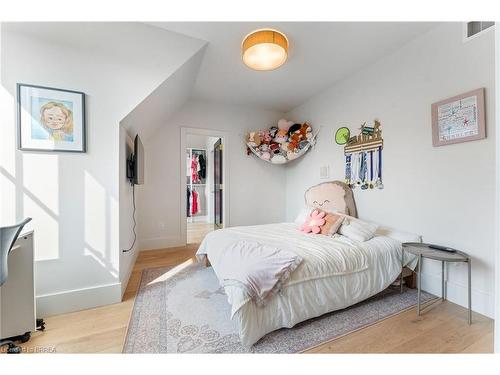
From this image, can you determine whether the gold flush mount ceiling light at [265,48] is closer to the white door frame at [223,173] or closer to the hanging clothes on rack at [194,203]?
the white door frame at [223,173]

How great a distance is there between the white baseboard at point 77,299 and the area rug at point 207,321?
226 millimetres

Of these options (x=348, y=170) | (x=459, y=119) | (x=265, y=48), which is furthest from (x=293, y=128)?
(x=459, y=119)

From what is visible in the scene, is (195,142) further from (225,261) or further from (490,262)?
(490,262)

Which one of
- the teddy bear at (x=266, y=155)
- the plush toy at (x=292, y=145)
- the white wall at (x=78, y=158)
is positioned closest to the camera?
the white wall at (x=78, y=158)

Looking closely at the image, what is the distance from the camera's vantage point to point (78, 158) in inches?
66.8

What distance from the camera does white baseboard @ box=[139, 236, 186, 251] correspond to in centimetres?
322

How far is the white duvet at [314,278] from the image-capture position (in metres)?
1.30

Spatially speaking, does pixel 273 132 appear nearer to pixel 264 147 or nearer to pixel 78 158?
pixel 264 147

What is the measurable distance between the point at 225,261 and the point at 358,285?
1.11 metres

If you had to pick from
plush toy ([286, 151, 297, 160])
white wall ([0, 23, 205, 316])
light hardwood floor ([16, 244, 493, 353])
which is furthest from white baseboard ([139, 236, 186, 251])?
plush toy ([286, 151, 297, 160])

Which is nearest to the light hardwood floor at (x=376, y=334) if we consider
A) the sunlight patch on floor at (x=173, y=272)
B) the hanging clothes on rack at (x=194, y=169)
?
A: the sunlight patch on floor at (x=173, y=272)
